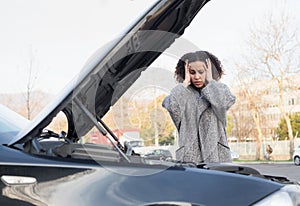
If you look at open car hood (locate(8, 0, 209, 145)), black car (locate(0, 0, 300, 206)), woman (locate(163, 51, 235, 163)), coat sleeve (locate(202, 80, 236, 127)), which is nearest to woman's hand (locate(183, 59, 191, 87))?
woman (locate(163, 51, 235, 163))

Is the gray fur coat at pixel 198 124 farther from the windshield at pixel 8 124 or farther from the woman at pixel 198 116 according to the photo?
the windshield at pixel 8 124

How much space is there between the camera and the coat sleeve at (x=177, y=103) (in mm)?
2443

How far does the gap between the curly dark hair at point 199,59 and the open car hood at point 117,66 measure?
0.54 ft

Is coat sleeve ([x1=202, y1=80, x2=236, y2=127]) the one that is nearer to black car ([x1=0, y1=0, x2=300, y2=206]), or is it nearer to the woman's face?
the woman's face

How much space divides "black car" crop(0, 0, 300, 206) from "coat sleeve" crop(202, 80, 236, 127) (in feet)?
2.81

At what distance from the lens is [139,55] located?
6.34 ft

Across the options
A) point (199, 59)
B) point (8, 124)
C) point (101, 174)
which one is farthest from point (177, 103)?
point (101, 174)

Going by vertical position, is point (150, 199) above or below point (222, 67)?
below

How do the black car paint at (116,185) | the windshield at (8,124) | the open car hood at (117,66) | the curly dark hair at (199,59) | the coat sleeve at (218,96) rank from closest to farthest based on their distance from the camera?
the black car paint at (116,185), the open car hood at (117,66), the windshield at (8,124), the curly dark hair at (199,59), the coat sleeve at (218,96)

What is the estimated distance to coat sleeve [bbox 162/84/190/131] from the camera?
2443 mm

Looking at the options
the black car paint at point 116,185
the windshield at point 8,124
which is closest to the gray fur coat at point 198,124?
the windshield at point 8,124

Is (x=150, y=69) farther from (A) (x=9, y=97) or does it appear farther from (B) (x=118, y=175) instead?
(A) (x=9, y=97)

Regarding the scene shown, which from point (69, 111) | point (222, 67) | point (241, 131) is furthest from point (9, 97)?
point (241, 131)

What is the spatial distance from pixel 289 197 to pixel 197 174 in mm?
295
